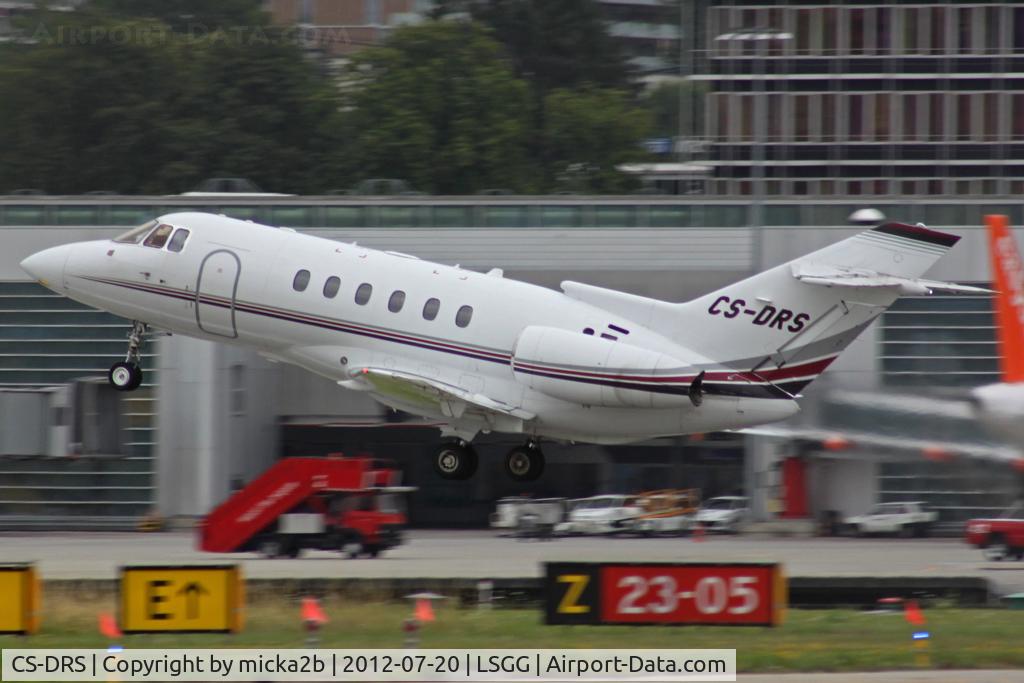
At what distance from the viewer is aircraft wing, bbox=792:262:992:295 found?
88.7ft

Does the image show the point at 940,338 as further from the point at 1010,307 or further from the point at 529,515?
the point at 1010,307

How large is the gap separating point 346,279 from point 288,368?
18.2 meters

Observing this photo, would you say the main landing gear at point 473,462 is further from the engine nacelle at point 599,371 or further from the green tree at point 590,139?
the green tree at point 590,139

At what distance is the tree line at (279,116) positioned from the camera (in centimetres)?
7925

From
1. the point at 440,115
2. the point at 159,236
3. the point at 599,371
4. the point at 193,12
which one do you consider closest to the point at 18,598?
the point at 599,371

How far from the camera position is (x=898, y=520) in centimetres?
4156

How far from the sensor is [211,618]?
65.4 ft

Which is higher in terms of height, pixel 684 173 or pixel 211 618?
pixel 684 173

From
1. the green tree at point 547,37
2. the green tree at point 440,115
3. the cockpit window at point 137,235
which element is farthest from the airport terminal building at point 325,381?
the green tree at point 547,37

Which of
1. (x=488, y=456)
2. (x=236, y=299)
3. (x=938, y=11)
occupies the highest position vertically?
(x=938, y=11)

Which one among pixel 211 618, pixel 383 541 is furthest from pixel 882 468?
pixel 211 618

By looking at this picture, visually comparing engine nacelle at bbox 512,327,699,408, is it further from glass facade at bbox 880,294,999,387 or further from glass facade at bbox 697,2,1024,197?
glass facade at bbox 697,2,1024,197

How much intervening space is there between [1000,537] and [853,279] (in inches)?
350

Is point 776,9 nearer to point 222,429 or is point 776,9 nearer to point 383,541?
point 222,429
